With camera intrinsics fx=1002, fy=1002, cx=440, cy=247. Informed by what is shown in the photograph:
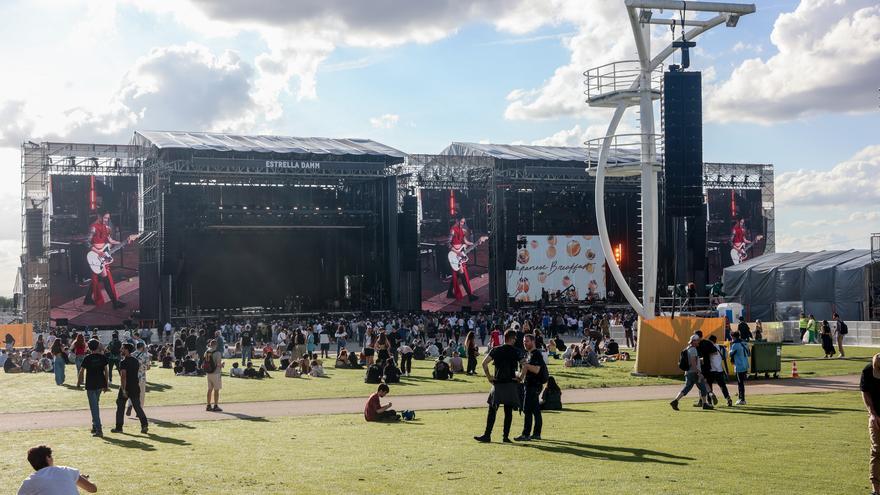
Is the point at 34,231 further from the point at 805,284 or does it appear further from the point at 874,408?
the point at 874,408

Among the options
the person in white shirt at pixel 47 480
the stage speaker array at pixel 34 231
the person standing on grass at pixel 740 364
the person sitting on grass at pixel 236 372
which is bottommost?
the person sitting on grass at pixel 236 372

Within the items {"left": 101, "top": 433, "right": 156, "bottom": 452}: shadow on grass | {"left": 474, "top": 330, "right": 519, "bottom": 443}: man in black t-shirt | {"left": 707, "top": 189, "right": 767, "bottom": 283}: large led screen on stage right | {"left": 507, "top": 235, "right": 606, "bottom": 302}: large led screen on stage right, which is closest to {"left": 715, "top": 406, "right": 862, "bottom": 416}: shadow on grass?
{"left": 474, "top": 330, "right": 519, "bottom": 443}: man in black t-shirt

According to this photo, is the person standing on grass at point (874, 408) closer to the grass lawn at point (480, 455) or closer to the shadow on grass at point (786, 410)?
the grass lawn at point (480, 455)

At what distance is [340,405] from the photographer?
19922 millimetres

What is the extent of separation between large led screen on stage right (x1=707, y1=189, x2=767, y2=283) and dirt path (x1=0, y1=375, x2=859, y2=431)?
136ft

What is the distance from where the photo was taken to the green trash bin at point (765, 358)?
957 inches

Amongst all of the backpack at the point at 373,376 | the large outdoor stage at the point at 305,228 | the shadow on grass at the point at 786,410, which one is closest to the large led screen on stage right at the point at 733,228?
the large outdoor stage at the point at 305,228

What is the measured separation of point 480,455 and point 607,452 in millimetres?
1556

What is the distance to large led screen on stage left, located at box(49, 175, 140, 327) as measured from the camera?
49.0 metres

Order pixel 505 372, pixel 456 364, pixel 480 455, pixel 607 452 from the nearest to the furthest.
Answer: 1. pixel 480 455
2. pixel 607 452
3. pixel 505 372
4. pixel 456 364

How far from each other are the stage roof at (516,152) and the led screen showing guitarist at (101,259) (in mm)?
20961

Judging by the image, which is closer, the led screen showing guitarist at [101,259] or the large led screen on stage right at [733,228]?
the led screen showing guitarist at [101,259]

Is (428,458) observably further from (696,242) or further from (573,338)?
(573,338)

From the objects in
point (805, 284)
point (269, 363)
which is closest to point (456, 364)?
point (269, 363)
